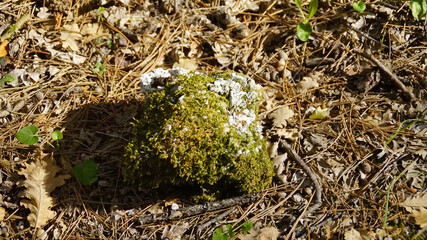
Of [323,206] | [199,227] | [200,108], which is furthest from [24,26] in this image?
[323,206]

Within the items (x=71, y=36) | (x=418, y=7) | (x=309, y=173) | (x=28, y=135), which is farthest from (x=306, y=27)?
(x=28, y=135)

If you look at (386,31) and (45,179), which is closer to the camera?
(45,179)

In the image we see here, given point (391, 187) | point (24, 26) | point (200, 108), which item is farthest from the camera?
point (24, 26)

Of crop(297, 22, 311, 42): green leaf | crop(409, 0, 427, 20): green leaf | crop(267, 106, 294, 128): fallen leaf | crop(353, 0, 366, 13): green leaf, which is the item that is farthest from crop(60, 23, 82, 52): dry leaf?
crop(409, 0, 427, 20): green leaf

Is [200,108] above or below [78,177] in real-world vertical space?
above

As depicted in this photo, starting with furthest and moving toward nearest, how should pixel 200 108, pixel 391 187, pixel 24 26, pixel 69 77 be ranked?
pixel 24 26, pixel 69 77, pixel 391 187, pixel 200 108

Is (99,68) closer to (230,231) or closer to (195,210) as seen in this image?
(195,210)

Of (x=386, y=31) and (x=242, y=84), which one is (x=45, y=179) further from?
(x=386, y=31)

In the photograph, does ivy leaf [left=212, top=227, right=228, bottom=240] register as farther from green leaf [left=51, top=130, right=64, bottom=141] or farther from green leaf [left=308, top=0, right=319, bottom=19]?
green leaf [left=308, top=0, right=319, bottom=19]
